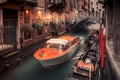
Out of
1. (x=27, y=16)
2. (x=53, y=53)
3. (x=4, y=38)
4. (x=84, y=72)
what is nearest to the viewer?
(x=84, y=72)

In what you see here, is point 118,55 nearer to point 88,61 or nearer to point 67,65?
point 88,61

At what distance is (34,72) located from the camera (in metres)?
13.5

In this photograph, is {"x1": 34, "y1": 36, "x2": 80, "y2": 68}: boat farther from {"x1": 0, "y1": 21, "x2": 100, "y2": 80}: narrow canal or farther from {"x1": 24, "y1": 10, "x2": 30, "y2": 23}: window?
{"x1": 24, "y1": 10, "x2": 30, "y2": 23}: window

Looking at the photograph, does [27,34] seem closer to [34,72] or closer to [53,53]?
[53,53]

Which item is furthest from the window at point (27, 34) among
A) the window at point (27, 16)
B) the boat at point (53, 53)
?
the boat at point (53, 53)

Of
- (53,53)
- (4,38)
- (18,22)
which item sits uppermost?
(18,22)

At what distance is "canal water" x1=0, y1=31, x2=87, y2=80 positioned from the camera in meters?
12.5

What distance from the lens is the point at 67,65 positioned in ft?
51.6

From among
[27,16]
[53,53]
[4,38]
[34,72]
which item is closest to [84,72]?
[34,72]

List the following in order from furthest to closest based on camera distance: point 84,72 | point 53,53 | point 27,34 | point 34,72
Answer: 1. point 27,34
2. point 53,53
3. point 34,72
4. point 84,72

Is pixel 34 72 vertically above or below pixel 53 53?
below

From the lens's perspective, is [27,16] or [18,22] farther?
[27,16]

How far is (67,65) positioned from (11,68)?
4.24 m

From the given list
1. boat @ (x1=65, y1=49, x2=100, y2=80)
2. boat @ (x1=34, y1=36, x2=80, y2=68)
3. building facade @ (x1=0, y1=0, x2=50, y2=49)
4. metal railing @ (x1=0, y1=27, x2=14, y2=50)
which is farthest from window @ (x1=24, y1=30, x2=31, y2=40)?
boat @ (x1=65, y1=49, x2=100, y2=80)
